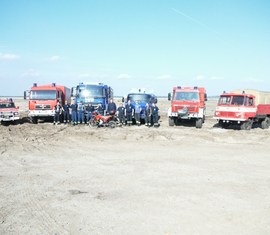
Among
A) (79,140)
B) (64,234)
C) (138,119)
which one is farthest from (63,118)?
(64,234)

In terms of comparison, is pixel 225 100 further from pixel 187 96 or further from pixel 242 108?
pixel 187 96

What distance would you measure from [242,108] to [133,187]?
11711mm

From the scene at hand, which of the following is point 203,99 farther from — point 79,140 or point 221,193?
point 221,193

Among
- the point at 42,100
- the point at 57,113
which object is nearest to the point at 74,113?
the point at 57,113

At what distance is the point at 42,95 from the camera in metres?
20.0

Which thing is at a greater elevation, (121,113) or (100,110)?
(100,110)

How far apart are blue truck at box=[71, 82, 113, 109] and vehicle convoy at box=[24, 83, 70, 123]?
4.67 ft

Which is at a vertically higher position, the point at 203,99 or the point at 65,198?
the point at 203,99

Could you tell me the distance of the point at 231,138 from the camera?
15195mm

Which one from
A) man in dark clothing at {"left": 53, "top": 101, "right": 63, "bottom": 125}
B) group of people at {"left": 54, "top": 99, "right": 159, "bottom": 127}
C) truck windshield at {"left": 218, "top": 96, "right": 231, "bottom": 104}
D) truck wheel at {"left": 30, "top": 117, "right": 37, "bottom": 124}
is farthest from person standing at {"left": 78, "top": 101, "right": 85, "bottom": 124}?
truck windshield at {"left": 218, "top": 96, "right": 231, "bottom": 104}

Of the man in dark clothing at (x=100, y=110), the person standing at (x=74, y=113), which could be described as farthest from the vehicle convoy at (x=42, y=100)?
the man in dark clothing at (x=100, y=110)

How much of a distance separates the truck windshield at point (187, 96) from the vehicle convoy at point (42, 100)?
24.8 ft

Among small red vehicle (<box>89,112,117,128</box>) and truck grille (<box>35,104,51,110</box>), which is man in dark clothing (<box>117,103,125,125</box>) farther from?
truck grille (<box>35,104,51,110</box>)

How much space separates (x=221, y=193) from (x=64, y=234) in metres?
3.71
